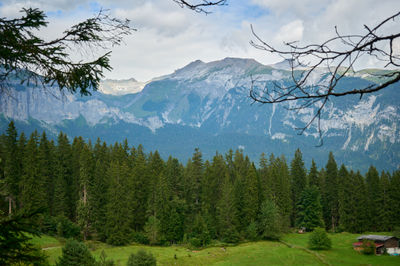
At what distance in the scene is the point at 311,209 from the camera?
5969 cm

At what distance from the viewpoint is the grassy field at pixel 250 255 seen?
1489 inches

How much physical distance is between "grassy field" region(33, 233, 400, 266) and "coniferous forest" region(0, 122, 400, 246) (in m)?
4.19

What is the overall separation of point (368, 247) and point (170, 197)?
1222 inches

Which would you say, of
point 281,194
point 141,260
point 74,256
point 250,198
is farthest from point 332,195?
point 74,256

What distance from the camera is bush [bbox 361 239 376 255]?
4228 cm

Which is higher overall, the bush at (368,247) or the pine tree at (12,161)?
the pine tree at (12,161)

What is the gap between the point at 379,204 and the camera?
58.8 metres

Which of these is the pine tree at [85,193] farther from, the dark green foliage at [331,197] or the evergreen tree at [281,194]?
the dark green foliage at [331,197]

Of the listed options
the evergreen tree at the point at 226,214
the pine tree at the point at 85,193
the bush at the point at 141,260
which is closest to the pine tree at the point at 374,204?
the evergreen tree at the point at 226,214

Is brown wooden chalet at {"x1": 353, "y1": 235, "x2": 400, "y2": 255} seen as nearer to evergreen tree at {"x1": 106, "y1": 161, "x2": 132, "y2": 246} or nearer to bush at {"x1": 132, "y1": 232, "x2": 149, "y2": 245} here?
bush at {"x1": 132, "y1": 232, "x2": 149, "y2": 245}

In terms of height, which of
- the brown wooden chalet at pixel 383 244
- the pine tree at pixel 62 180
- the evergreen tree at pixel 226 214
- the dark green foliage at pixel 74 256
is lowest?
the brown wooden chalet at pixel 383 244

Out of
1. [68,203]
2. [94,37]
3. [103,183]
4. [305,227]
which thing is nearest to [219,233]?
[305,227]

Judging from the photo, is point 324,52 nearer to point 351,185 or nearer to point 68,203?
point 68,203

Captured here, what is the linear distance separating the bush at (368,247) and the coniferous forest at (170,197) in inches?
515
